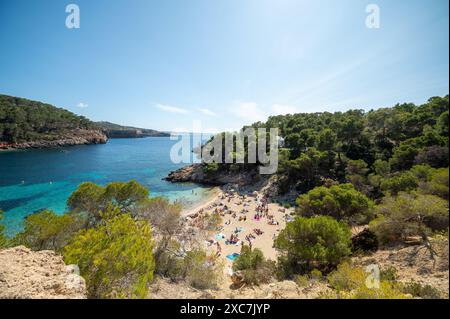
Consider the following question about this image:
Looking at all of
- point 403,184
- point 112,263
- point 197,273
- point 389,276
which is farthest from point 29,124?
point 403,184

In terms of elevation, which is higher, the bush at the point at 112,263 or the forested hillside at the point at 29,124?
the forested hillside at the point at 29,124

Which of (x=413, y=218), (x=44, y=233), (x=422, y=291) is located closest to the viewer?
(x=422, y=291)

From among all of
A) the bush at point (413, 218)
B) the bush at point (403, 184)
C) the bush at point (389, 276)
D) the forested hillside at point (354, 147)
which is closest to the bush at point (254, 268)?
the bush at point (389, 276)

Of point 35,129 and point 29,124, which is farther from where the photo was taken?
point 35,129

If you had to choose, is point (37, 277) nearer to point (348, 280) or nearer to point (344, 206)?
point (348, 280)

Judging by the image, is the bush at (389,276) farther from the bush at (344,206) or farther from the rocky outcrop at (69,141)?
the rocky outcrop at (69,141)

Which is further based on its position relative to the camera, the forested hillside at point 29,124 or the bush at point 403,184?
the forested hillside at point 29,124

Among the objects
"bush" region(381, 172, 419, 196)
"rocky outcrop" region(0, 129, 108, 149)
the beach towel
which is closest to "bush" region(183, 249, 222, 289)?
the beach towel

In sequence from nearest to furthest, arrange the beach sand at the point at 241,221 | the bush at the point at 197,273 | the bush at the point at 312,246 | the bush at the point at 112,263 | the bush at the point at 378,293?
the bush at the point at 378,293, the bush at the point at 112,263, the bush at the point at 197,273, the bush at the point at 312,246, the beach sand at the point at 241,221
